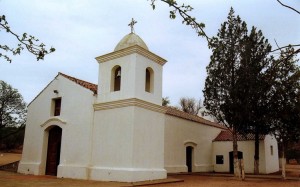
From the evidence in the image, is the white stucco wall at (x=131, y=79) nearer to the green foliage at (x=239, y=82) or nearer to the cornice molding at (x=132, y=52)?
the cornice molding at (x=132, y=52)

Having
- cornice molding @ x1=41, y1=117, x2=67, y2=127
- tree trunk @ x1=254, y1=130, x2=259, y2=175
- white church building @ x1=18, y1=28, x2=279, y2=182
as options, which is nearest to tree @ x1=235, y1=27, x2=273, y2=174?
tree trunk @ x1=254, y1=130, x2=259, y2=175

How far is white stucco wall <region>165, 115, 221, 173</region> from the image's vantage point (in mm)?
20391

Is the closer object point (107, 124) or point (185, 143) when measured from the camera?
point (107, 124)

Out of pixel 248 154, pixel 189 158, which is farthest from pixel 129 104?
pixel 248 154

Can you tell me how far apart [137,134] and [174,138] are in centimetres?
746

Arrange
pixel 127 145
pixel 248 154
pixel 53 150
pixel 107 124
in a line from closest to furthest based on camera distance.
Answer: pixel 127 145
pixel 107 124
pixel 53 150
pixel 248 154

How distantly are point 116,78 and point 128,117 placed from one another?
9.50 feet

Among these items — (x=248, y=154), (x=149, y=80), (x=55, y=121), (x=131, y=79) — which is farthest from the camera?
(x=248, y=154)

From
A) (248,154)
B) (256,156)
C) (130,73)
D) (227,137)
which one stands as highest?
(130,73)

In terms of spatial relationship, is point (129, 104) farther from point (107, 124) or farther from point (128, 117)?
point (107, 124)

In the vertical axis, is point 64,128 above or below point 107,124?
below

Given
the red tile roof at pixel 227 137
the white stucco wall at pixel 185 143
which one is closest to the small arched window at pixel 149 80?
the white stucco wall at pixel 185 143

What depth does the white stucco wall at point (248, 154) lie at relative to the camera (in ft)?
74.6

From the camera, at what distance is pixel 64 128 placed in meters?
16.5
